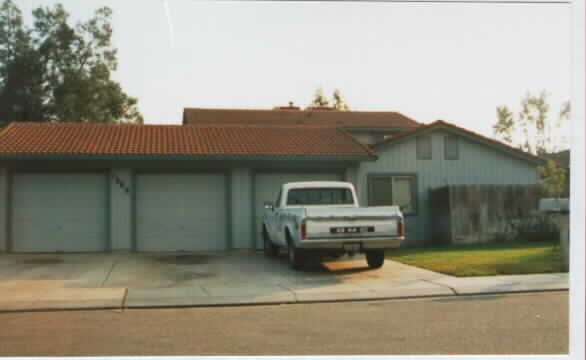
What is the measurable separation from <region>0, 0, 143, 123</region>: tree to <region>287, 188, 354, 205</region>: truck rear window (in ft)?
88.5

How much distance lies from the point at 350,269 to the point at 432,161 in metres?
8.92

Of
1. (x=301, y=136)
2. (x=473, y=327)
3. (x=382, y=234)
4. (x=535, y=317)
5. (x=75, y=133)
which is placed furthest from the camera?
(x=301, y=136)

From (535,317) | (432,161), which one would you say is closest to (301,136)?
(432,161)

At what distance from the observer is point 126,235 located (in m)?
18.3

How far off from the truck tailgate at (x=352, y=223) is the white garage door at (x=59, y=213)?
8260mm

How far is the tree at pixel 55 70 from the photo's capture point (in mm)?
38062

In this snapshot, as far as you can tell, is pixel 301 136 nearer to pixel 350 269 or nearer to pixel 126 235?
pixel 126 235

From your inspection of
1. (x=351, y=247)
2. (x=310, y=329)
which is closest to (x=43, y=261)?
(x=351, y=247)

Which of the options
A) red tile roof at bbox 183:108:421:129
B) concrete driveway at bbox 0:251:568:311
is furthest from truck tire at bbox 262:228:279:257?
red tile roof at bbox 183:108:421:129

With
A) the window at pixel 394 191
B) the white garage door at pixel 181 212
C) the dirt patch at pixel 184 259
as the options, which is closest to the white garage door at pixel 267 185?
the white garage door at pixel 181 212

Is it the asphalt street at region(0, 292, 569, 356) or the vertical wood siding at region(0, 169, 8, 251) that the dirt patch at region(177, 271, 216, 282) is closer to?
the asphalt street at region(0, 292, 569, 356)

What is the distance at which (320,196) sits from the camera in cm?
1563

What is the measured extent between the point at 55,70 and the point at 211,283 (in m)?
31.9

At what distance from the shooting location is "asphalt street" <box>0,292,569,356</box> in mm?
6645
